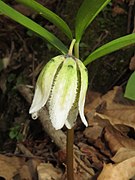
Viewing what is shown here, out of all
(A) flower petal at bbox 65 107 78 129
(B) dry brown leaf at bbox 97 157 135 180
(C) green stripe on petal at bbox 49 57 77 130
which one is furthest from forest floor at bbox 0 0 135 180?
(C) green stripe on petal at bbox 49 57 77 130

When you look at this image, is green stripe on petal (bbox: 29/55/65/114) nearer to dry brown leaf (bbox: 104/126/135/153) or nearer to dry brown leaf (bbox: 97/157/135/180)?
dry brown leaf (bbox: 97/157/135/180)

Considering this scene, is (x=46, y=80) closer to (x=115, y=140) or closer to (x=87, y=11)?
(x=87, y=11)

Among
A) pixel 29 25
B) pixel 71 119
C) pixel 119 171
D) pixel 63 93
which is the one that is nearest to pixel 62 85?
pixel 63 93

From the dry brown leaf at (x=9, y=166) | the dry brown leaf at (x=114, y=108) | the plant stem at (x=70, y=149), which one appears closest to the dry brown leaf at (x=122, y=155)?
the dry brown leaf at (x=114, y=108)

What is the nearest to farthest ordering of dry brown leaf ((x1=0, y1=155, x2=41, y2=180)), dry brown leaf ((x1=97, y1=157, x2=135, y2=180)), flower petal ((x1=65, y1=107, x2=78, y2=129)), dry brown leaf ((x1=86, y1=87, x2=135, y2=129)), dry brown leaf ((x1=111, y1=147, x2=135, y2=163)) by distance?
1. flower petal ((x1=65, y1=107, x2=78, y2=129))
2. dry brown leaf ((x1=97, y1=157, x2=135, y2=180))
3. dry brown leaf ((x1=111, y1=147, x2=135, y2=163))
4. dry brown leaf ((x1=0, y1=155, x2=41, y2=180))
5. dry brown leaf ((x1=86, y1=87, x2=135, y2=129))

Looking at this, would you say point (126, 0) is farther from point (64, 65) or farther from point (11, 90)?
point (64, 65)

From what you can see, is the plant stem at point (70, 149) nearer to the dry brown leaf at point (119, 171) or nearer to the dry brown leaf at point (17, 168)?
the dry brown leaf at point (119, 171)
